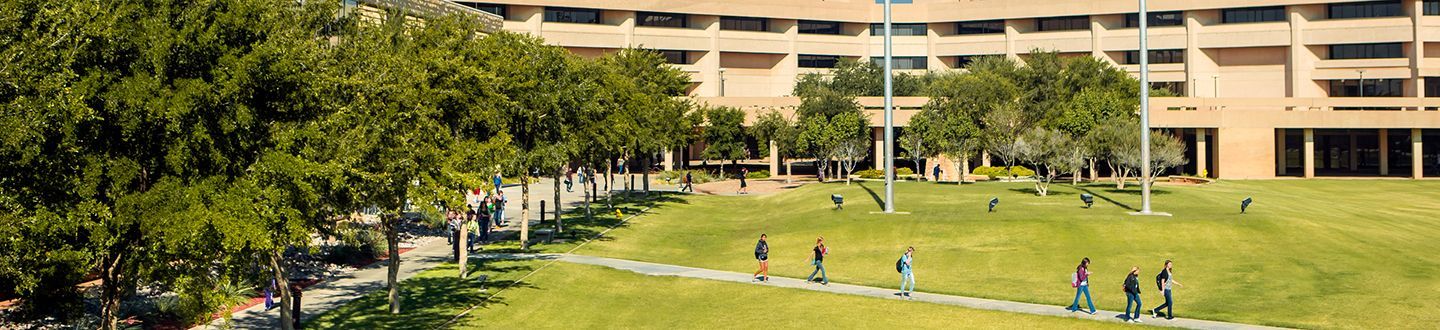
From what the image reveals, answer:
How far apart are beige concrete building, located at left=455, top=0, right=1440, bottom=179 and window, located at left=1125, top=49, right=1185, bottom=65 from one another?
0.34 feet

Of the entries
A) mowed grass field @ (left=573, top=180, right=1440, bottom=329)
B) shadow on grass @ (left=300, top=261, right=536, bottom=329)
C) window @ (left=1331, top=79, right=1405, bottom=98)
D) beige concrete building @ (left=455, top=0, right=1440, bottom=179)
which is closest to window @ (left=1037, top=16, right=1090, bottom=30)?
beige concrete building @ (left=455, top=0, right=1440, bottom=179)

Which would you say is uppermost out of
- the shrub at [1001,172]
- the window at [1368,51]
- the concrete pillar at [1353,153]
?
the window at [1368,51]

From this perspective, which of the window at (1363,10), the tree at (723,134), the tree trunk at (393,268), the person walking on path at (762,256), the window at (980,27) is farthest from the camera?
the window at (980,27)

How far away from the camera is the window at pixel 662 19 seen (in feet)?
341

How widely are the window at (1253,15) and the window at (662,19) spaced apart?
44.3 meters

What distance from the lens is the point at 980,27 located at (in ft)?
359

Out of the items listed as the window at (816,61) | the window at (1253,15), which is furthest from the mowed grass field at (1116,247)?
the window at (816,61)

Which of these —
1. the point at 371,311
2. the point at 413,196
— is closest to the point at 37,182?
the point at 413,196

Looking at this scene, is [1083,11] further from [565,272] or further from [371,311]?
[371,311]

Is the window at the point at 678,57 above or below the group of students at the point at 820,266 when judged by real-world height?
above

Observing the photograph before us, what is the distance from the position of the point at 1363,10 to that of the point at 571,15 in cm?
6322

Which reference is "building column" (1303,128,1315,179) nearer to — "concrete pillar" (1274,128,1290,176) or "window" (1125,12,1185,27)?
"concrete pillar" (1274,128,1290,176)

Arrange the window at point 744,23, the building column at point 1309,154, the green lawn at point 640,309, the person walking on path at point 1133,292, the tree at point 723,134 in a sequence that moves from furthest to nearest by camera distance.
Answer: the window at point 744,23, the building column at point 1309,154, the tree at point 723,134, the person walking on path at point 1133,292, the green lawn at point 640,309

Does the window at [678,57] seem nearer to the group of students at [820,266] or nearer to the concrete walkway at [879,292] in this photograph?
the concrete walkway at [879,292]
